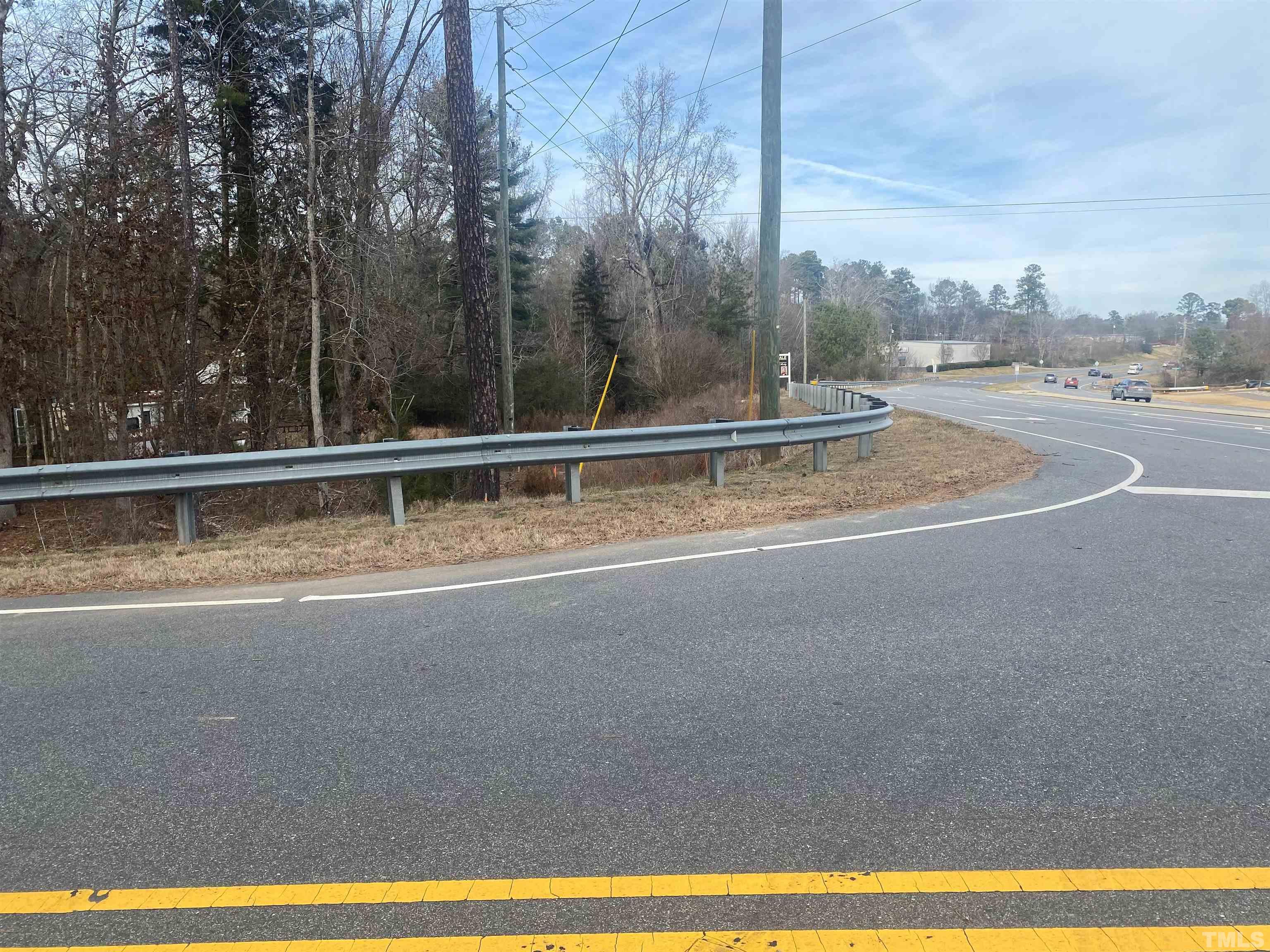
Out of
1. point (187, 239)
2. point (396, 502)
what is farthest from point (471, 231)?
point (187, 239)

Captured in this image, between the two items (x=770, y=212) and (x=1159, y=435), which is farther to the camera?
(x=1159, y=435)

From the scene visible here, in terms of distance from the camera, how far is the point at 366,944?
96.7 inches

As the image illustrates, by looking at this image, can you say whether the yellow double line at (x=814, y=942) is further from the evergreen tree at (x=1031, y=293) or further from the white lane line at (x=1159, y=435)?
the evergreen tree at (x=1031, y=293)

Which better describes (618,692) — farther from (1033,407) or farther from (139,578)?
(1033,407)

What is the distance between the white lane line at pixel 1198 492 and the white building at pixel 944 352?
406 feet

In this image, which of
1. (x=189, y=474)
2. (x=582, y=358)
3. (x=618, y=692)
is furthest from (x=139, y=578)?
(x=582, y=358)

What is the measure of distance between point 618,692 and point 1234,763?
2.66 meters

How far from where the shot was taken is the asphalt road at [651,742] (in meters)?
2.63

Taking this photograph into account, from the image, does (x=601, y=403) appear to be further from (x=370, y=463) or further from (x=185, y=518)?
(x=185, y=518)

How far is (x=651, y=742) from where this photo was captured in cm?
364

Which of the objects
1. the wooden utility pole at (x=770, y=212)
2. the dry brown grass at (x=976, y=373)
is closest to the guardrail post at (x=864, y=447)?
the wooden utility pole at (x=770, y=212)

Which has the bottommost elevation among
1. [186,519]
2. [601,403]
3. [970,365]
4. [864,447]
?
[186,519]

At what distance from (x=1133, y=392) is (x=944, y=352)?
88786 millimetres

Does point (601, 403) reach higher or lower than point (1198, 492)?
higher
